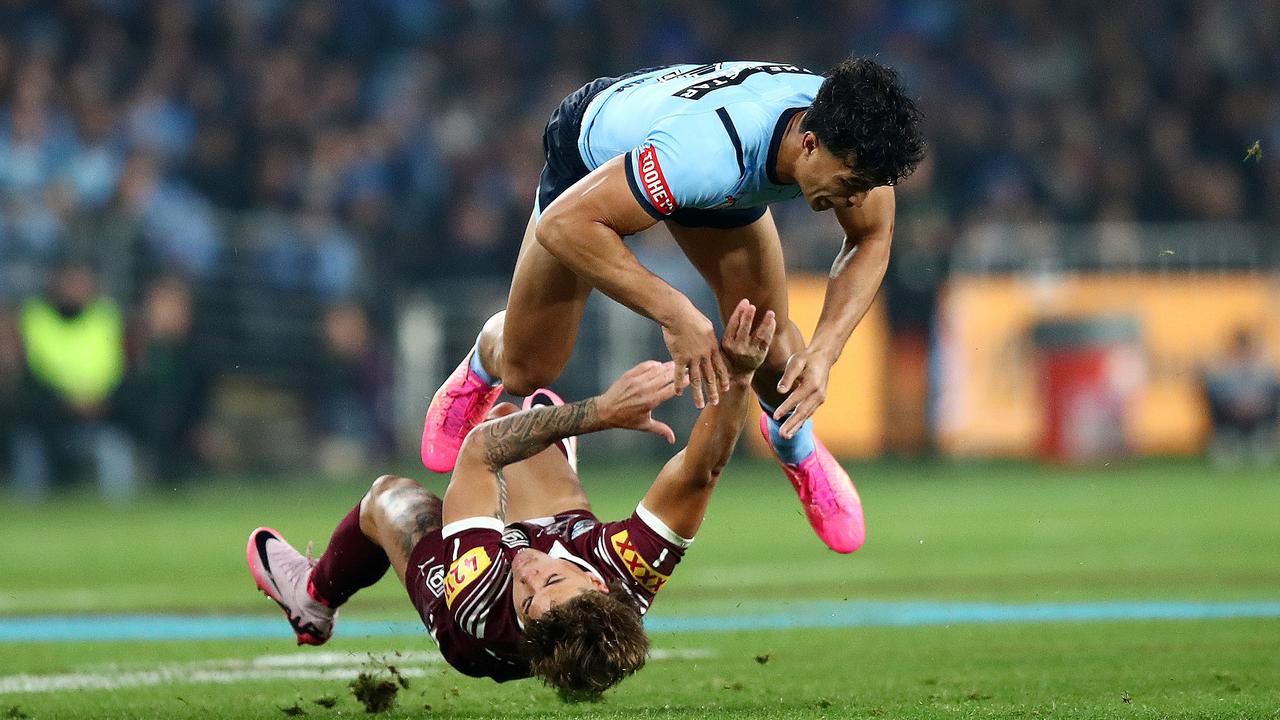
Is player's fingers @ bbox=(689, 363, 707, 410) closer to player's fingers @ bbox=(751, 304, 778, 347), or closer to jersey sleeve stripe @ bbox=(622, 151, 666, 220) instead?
player's fingers @ bbox=(751, 304, 778, 347)

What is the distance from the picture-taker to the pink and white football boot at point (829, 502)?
6668 millimetres

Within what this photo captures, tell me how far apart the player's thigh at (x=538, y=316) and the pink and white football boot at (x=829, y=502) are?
0.89 meters

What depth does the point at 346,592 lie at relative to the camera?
5980 mm

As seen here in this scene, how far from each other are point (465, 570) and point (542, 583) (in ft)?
0.83

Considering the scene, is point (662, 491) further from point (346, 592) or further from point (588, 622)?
point (346, 592)

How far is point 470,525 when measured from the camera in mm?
5270

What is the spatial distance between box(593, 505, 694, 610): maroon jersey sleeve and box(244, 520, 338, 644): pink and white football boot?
112 centimetres

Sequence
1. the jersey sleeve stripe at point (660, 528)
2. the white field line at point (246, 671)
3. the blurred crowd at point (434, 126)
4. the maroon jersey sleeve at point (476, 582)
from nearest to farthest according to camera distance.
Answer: the maroon jersey sleeve at point (476, 582)
the jersey sleeve stripe at point (660, 528)
the white field line at point (246, 671)
the blurred crowd at point (434, 126)

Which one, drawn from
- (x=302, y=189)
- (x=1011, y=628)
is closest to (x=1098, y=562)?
(x=1011, y=628)

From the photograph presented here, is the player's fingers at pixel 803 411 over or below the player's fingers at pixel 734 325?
below

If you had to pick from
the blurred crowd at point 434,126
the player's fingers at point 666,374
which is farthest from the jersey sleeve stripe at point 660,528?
the blurred crowd at point 434,126

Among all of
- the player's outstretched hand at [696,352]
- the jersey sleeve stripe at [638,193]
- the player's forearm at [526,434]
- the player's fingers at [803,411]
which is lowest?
the player's forearm at [526,434]

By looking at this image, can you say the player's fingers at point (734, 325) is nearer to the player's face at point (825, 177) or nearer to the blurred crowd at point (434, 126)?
the player's face at point (825, 177)

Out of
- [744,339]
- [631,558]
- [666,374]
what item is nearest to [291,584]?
[631,558]
